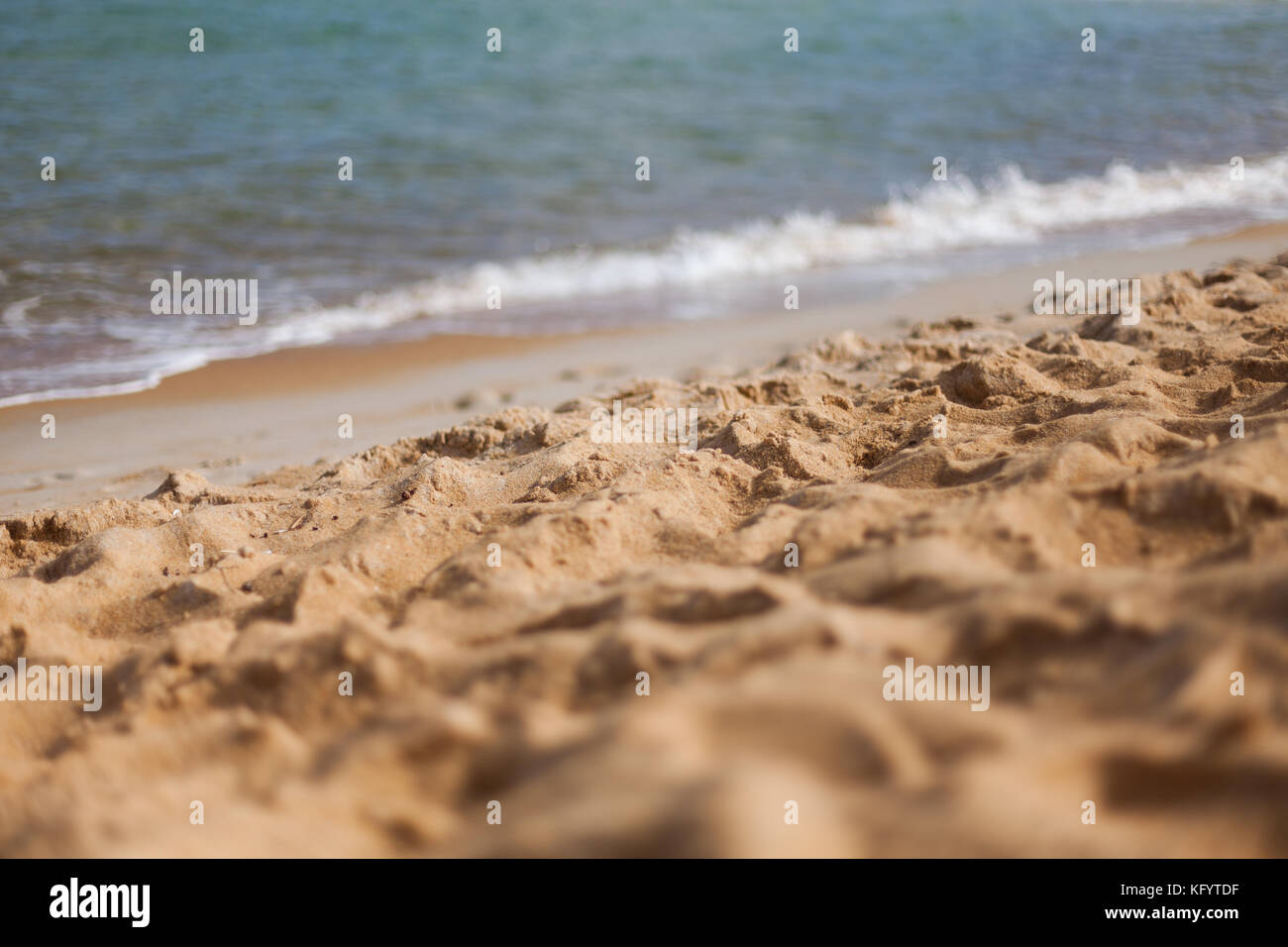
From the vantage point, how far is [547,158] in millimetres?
10266

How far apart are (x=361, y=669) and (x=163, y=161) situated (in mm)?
9229

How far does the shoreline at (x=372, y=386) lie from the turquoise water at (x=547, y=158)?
0.39m

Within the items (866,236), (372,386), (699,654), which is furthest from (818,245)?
(699,654)

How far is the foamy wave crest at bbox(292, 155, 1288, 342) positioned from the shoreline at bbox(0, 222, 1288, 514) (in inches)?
34.8

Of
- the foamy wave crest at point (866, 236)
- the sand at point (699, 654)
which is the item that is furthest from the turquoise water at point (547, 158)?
the sand at point (699, 654)

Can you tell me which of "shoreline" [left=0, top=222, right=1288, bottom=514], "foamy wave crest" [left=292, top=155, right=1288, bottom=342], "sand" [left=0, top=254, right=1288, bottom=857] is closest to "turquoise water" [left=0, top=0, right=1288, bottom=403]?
"foamy wave crest" [left=292, top=155, right=1288, bottom=342]

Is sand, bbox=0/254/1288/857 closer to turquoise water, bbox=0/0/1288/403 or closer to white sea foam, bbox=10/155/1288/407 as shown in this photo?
white sea foam, bbox=10/155/1288/407

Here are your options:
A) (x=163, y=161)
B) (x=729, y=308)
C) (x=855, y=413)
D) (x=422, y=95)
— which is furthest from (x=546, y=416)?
(x=422, y=95)

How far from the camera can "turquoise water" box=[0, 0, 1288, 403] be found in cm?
730

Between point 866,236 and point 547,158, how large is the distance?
3769 millimetres

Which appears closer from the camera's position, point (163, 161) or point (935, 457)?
point (935, 457)

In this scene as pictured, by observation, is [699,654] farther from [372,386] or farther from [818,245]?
[818,245]

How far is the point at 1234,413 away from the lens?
3168 millimetres
